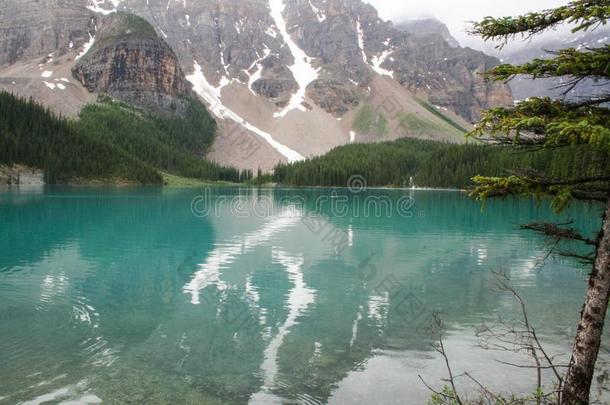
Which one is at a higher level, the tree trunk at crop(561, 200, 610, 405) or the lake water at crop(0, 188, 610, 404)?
the tree trunk at crop(561, 200, 610, 405)

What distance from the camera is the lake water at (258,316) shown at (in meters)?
14.4

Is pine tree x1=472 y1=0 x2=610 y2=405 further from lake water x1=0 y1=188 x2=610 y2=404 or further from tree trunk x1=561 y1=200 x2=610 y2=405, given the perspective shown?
lake water x1=0 y1=188 x2=610 y2=404

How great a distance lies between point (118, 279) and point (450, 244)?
32.2 meters

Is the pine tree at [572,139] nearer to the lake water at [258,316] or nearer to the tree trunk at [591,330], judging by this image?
the tree trunk at [591,330]

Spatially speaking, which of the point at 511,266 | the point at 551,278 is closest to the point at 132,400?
the point at 551,278

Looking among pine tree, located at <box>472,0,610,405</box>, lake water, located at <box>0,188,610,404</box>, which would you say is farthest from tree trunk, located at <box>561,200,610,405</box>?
lake water, located at <box>0,188,610,404</box>

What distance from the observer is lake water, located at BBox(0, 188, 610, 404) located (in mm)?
14438

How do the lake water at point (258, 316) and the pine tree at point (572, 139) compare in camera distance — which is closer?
the pine tree at point (572, 139)

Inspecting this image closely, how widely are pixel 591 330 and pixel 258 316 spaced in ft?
50.7

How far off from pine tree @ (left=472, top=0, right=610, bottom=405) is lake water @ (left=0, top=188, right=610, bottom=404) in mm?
993

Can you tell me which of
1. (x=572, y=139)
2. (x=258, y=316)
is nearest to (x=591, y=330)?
Answer: (x=572, y=139)

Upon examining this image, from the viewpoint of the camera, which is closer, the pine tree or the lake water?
the pine tree

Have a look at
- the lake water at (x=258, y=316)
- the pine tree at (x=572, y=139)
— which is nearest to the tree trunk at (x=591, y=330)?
the pine tree at (x=572, y=139)

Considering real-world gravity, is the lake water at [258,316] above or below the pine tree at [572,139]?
below
